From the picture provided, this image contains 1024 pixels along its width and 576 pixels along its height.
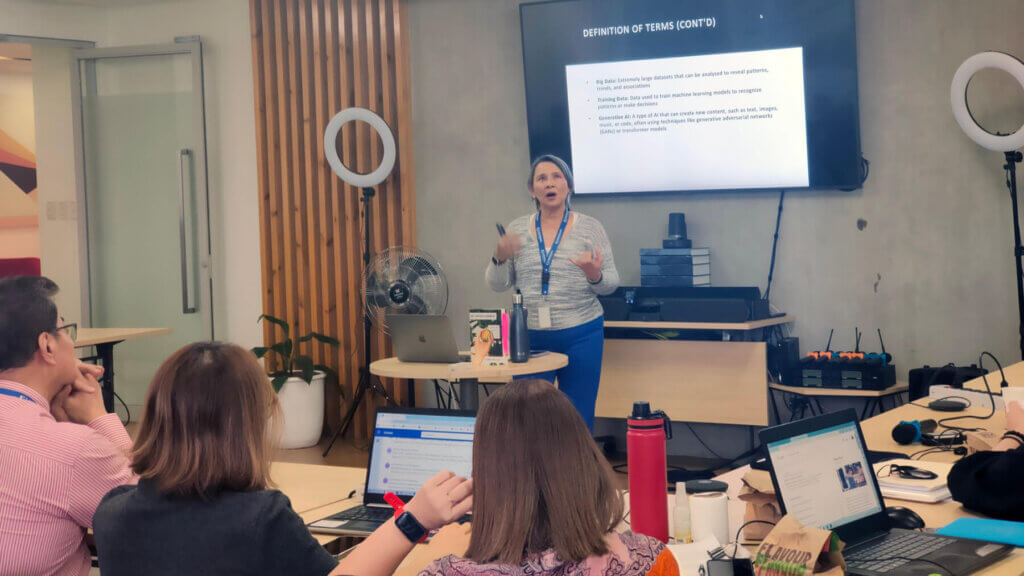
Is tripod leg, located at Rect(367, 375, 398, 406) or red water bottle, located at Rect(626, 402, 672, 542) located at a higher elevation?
red water bottle, located at Rect(626, 402, 672, 542)

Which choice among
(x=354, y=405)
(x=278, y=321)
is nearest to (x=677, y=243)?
(x=354, y=405)

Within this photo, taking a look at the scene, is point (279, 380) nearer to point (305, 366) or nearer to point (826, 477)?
point (305, 366)

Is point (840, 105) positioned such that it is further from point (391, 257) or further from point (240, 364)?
point (240, 364)

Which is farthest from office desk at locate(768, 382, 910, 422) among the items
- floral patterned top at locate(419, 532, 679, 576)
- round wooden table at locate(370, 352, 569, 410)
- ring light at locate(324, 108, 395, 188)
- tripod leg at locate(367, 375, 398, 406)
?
floral patterned top at locate(419, 532, 679, 576)

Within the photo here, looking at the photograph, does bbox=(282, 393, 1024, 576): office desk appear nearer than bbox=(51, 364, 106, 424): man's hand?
Yes

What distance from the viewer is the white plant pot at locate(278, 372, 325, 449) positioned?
6.34 m

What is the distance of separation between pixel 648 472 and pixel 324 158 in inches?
200

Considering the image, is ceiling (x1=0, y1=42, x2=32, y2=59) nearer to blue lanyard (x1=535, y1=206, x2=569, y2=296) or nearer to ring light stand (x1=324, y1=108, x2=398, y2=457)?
ring light stand (x1=324, y1=108, x2=398, y2=457)

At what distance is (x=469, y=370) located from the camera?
4.12m

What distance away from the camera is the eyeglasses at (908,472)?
2.42 metres

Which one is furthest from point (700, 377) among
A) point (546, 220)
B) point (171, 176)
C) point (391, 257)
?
point (171, 176)

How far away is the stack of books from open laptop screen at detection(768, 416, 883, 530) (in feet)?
11.3

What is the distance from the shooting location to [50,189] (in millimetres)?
7285

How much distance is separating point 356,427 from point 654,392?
7.01 feet
